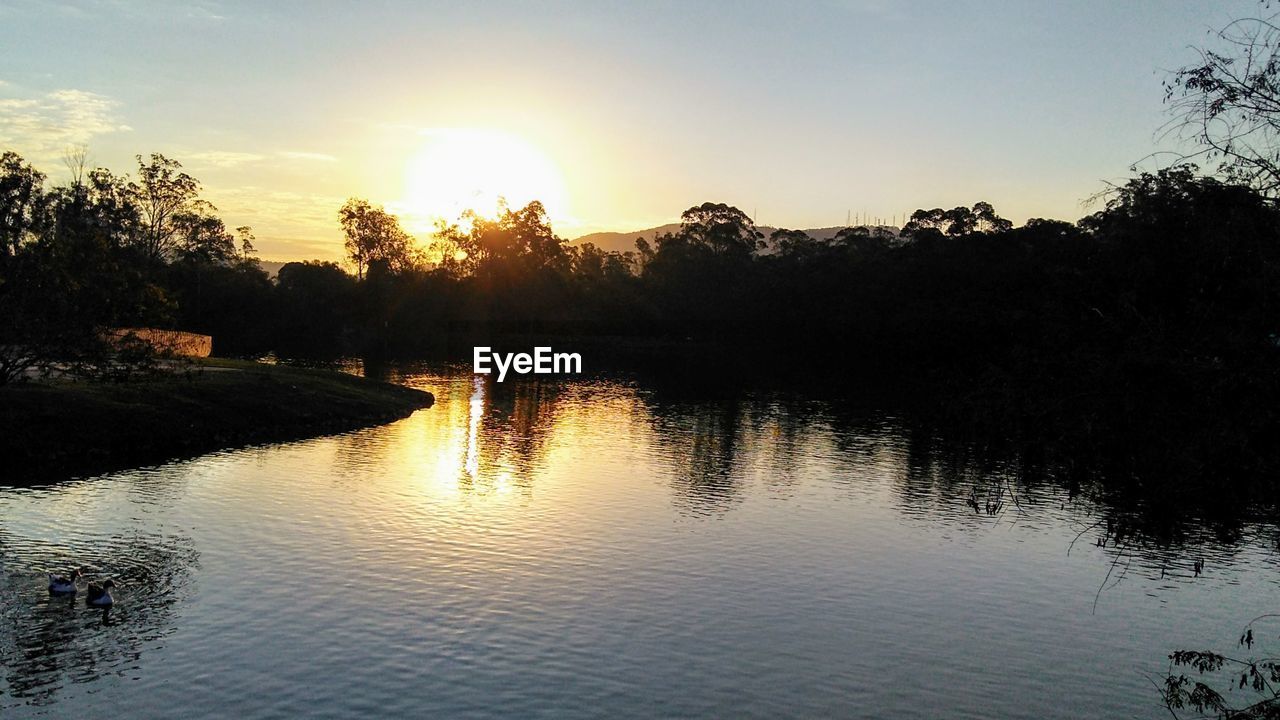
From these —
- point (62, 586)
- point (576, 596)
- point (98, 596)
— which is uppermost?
point (62, 586)

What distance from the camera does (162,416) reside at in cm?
5872

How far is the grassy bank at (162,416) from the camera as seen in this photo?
49.6m

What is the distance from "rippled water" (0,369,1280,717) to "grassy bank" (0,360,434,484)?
3702 millimetres

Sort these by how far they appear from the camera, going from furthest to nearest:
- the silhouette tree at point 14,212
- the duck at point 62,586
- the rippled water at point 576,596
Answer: the silhouette tree at point 14,212 < the duck at point 62,586 < the rippled water at point 576,596

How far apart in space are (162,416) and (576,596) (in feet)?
123

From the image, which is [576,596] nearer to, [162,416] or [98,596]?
[98,596]

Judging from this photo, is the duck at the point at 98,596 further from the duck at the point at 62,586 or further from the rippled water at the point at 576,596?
the duck at the point at 62,586

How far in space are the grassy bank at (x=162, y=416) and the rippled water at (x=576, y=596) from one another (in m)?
3.70

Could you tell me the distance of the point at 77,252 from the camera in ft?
164

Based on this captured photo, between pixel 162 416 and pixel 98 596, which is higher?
pixel 162 416

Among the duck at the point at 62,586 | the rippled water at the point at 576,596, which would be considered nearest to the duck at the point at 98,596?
the rippled water at the point at 576,596

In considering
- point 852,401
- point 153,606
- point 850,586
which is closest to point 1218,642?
point 850,586

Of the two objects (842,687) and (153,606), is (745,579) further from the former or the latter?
(153,606)

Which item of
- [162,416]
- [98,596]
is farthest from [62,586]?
[162,416]
